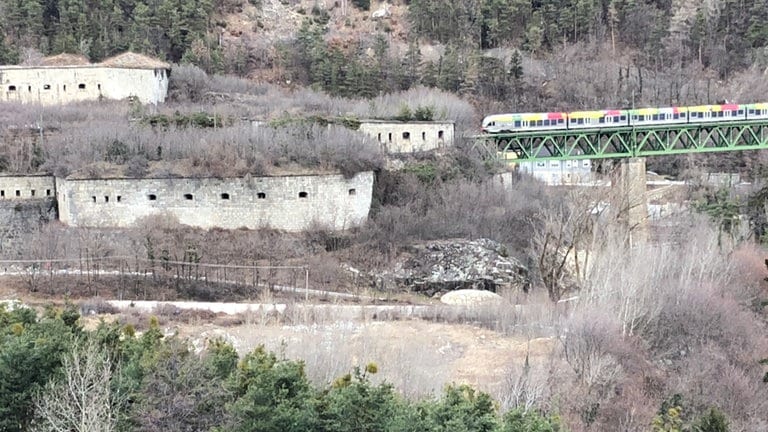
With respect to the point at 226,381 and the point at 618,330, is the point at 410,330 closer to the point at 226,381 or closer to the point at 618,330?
the point at 618,330

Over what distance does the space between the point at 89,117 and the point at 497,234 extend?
19.1 meters

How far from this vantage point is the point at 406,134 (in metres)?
38.6

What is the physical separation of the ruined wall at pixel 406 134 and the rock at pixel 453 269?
272 inches

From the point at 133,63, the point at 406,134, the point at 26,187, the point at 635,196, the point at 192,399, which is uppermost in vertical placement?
the point at 133,63

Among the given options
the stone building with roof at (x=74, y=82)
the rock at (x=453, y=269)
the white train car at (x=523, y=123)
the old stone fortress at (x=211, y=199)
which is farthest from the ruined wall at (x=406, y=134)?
the stone building with roof at (x=74, y=82)

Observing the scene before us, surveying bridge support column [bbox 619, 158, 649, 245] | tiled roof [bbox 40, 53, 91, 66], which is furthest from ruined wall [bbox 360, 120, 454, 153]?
tiled roof [bbox 40, 53, 91, 66]

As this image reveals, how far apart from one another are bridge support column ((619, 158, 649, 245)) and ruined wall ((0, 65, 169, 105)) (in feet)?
82.2

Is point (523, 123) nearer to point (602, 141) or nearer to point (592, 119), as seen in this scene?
point (592, 119)

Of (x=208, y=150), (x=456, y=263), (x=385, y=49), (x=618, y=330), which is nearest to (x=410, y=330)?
(x=618, y=330)

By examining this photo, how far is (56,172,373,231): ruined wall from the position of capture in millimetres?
32594

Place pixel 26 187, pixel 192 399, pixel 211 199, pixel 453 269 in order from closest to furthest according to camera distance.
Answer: pixel 192 399 → pixel 453 269 → pixel 211 199 → pixel 26 187

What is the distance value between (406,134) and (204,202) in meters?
10.3

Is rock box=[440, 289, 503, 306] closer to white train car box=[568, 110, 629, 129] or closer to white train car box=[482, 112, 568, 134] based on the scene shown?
white train car box=[482, 112, 568, 134]

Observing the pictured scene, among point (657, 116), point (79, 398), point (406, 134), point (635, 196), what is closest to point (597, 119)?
point (657, 116)
